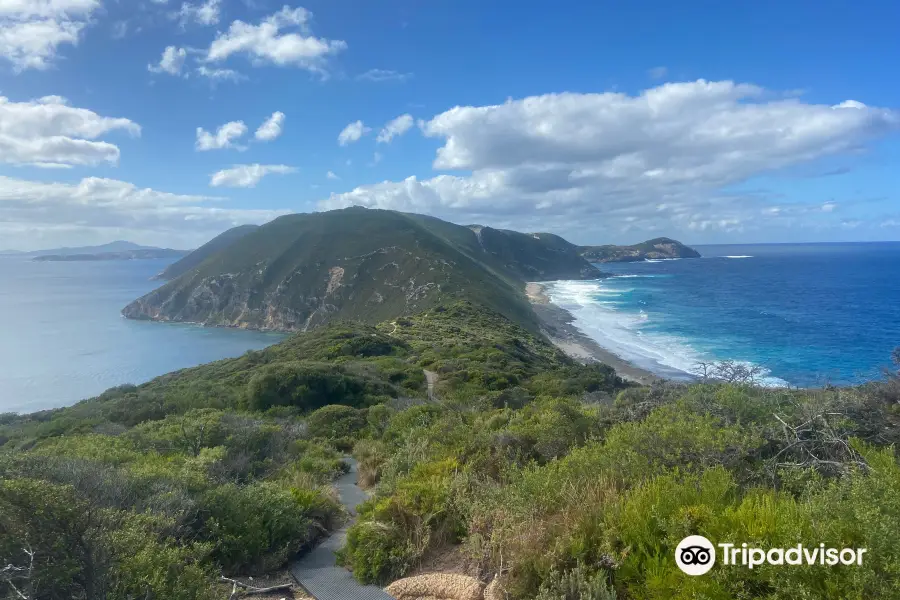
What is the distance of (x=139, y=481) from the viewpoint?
6047mm

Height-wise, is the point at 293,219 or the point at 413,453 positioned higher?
the point at 293,219

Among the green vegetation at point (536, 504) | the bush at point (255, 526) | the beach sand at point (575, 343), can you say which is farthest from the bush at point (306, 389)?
the beach sand at point (575, 343)

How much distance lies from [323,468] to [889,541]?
8982 mm

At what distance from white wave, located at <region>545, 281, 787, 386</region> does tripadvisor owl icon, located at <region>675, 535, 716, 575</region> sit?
3755 cm

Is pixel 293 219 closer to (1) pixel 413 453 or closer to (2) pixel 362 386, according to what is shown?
(2) pixel 362 386

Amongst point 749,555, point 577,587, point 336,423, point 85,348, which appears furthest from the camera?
point 85,348

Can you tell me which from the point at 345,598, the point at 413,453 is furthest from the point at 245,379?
the point at 345,598

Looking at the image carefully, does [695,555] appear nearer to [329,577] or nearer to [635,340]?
[329,577]

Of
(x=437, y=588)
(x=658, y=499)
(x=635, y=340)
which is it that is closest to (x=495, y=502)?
(x=437, y=588)

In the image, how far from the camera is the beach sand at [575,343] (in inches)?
1725

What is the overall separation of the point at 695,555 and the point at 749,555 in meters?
0.35

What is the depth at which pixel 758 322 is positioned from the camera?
66.8m

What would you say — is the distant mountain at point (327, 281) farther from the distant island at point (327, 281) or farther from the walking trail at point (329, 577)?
the walking trail at point (329, 577)

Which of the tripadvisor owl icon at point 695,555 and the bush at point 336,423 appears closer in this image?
the tripadvisor owl icon at point 695,555
